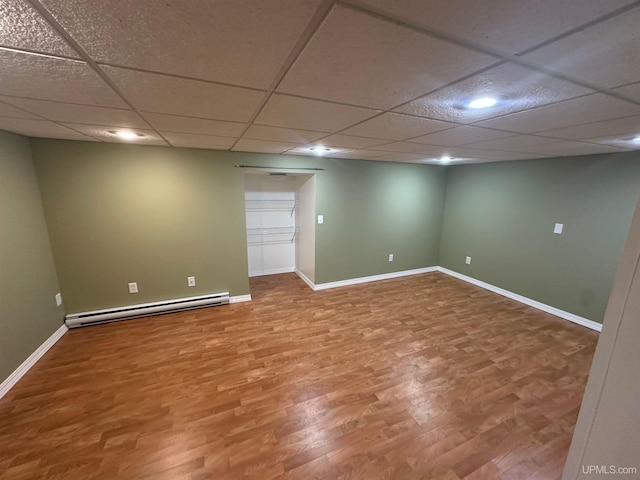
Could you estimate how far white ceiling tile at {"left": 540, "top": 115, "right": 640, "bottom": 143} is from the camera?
1.52 m

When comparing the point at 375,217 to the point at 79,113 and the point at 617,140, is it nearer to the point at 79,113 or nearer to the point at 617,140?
the point at 617,140

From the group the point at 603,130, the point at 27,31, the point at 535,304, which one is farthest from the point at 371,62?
the point at 535,304

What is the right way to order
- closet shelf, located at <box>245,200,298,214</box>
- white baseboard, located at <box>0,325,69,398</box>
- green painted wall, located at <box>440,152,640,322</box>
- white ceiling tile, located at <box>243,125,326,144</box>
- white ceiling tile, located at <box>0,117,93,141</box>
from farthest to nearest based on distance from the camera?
closet shelf, located at <box>245,200,298,214</box> < green painted wall, located at <box>440,152,640,322</box> < white baseboard, located at <box>0,325,69,398</box> < white ceiling tile, located at <box>243,125,326,144</box> < white ceiling tile, located at <box>0,117,93,141</box>

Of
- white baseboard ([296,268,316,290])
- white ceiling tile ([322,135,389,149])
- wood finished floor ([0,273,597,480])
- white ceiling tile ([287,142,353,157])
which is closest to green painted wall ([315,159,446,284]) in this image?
white baseboard ([296,268,316,290])

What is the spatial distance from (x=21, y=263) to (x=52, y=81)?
7.17 feet

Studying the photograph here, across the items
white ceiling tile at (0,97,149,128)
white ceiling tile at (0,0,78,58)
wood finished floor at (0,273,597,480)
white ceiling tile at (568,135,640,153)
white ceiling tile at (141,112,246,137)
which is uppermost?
white ceiling tile at (568,135,640,153)

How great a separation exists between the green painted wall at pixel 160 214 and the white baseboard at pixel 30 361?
11.7 inches

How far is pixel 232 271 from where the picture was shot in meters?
3.56

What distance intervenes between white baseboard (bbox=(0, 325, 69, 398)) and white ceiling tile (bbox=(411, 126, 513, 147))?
3.94 meters

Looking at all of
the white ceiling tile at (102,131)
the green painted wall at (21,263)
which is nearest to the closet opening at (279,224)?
the white ceiling tile at (102,131)

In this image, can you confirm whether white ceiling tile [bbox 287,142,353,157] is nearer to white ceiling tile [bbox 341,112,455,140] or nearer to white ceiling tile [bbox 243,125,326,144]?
white ceiling tile [bbox 243,125,326,144]

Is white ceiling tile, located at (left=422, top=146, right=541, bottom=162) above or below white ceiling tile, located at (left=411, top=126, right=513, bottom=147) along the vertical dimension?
above

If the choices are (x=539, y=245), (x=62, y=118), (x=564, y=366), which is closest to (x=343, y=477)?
(x=564, y=366)

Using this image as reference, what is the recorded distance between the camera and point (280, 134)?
2.10 m
